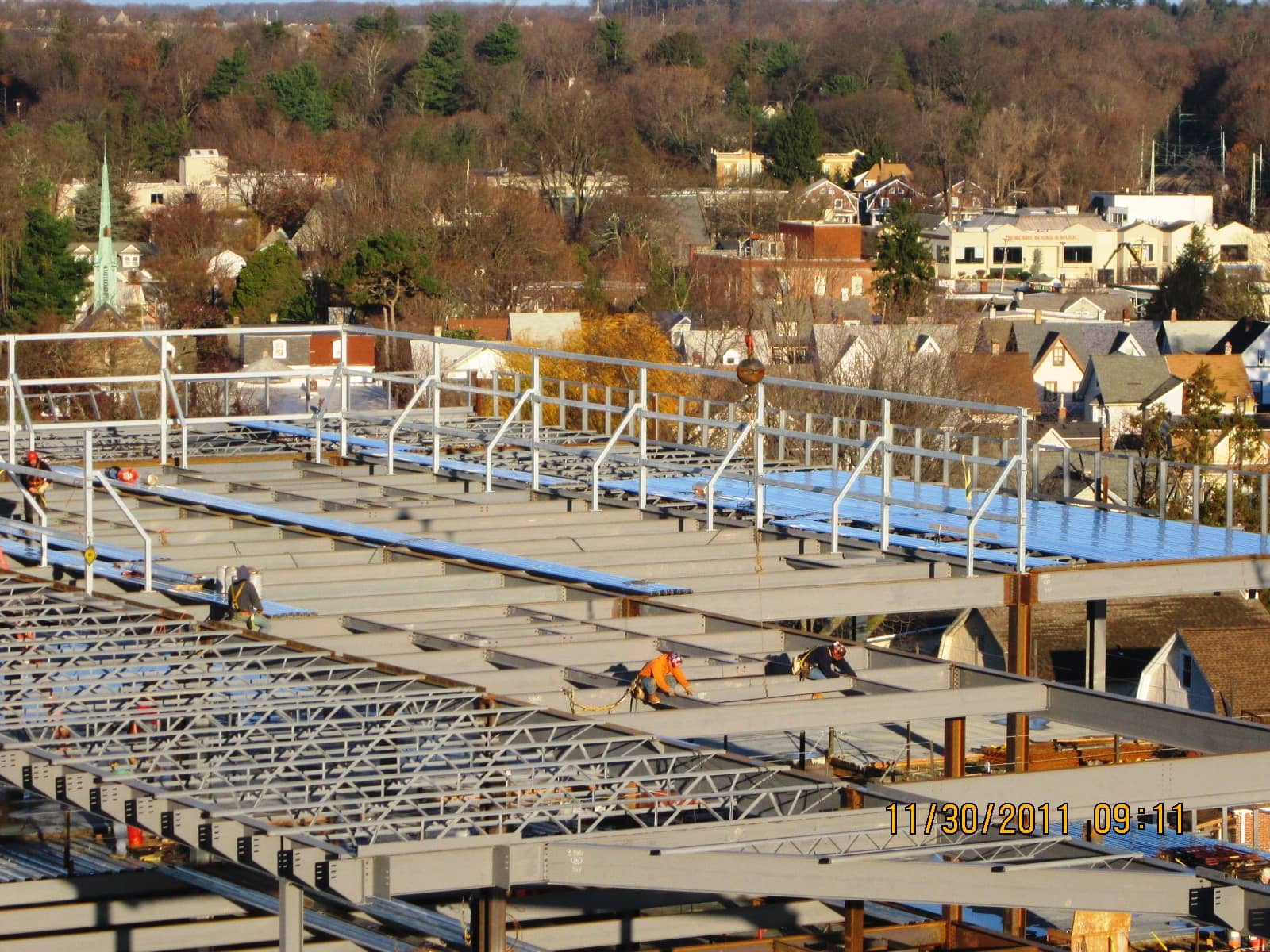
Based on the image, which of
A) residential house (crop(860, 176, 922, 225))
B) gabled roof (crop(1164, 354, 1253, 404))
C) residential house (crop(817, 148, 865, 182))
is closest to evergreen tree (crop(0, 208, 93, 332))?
gabled roof (crop(1164, 354, 1253, 404))

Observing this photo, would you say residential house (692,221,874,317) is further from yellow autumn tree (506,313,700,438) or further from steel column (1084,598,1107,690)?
steel column (1084,598,1107,690)

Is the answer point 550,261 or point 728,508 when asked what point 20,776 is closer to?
point 728,508

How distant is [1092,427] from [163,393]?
50.5 metres

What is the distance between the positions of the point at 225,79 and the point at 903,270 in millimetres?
86871

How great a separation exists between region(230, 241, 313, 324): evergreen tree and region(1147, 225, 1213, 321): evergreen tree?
40640 millimetres

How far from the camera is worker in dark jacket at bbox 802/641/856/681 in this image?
15172mm

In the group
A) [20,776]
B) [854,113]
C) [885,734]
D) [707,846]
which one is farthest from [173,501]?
[854,113]

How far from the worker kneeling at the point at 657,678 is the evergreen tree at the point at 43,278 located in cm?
7211

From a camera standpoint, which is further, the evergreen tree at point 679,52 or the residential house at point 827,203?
the evergreen tree at point 679,52

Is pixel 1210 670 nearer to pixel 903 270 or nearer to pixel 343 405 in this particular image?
pixel 343 405

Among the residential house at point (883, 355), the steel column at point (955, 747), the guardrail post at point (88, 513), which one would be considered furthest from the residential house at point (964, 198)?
the guardrail post at point (88, 513)

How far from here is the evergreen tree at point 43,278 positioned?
83375 mm

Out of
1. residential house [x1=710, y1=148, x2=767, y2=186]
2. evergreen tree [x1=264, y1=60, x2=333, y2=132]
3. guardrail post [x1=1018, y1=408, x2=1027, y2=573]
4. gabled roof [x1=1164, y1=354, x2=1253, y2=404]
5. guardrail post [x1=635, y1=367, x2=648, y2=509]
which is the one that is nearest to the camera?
guardrail post [x1=1018, y1=408, x2=1027, y2=573]

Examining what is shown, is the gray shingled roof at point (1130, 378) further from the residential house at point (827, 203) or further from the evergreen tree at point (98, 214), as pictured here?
the evergreen tree at point (98, 214)
